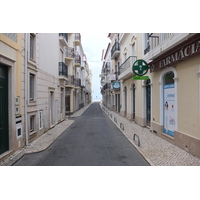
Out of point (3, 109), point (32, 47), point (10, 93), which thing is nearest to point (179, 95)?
point (10, 93)

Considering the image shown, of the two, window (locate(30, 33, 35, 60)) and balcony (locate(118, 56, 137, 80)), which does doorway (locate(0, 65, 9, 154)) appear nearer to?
window (locate(30, 33, 35, 60))

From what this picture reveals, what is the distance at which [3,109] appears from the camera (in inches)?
213

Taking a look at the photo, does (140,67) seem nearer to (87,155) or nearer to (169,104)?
(169,104)

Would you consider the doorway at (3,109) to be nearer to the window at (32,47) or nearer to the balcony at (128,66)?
the window at (32,47)

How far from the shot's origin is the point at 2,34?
502cm

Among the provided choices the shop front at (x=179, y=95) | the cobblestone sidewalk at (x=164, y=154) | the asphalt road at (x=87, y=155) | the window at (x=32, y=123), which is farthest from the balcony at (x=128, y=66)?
the window at (x=32, y=123)

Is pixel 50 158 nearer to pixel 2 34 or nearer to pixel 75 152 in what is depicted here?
pixel 75 152

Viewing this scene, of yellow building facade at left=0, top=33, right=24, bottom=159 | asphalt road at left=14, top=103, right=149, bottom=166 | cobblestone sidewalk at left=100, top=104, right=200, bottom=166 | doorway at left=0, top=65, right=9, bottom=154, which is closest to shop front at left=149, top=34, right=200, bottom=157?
cobblestone sidewalk at left=100, top=104, right=200, bottom=166

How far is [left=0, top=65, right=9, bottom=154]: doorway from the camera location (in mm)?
5344

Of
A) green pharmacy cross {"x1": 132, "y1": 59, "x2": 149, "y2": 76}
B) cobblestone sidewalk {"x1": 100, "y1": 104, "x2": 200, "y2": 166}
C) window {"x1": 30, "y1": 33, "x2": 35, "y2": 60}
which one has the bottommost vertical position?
cobblestone sidewalk {"x1": 100, "y1": 104, "x2": 200, "y2": 166}

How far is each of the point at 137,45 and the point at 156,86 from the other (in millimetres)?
4443

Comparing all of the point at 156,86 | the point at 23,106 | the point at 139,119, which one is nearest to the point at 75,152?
the point at 23,106

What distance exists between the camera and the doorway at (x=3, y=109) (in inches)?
210

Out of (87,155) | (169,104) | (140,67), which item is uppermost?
(140,67)
